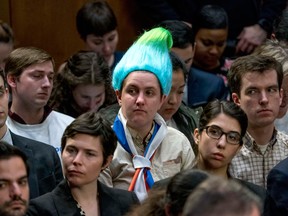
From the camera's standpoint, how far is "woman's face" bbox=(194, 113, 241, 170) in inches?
124

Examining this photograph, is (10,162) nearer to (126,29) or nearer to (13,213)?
(13,213)

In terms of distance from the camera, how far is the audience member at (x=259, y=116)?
339 centimetres

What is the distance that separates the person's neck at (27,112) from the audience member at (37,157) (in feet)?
1.01

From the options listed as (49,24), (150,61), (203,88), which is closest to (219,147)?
(150,61)

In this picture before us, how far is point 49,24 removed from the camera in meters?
4.76

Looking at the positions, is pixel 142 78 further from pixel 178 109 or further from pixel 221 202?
pixel 221 202

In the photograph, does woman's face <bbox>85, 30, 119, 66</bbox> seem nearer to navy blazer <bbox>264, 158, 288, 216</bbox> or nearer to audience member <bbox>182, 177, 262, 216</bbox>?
navy blazer <bbox>264, 158, 288, 216</bbox>

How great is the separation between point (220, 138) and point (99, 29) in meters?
1.41

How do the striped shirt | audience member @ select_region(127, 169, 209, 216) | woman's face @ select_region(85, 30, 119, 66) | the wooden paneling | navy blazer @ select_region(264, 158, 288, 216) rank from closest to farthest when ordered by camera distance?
audience member @ select_region(127, 169, 209, 216) < navy blazer @ select_region(264, 158, 288, 216) < the striped shirt < woman's face @ select_region(85, 30, 119, 66) < the wooden paneling

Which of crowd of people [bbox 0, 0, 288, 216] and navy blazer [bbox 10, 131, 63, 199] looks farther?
navy blazer [bbox 10, 131, 63, 199]

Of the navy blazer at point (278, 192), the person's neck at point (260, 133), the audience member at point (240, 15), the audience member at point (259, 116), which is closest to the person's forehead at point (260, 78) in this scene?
the audience member at point (259, 116)

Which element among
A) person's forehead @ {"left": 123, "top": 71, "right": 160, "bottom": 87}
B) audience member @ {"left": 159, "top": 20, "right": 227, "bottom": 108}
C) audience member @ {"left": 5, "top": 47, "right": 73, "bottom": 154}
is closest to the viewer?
person's forehead @ {"left": 123, "top": 71, "right": 160, "bottom": 87}

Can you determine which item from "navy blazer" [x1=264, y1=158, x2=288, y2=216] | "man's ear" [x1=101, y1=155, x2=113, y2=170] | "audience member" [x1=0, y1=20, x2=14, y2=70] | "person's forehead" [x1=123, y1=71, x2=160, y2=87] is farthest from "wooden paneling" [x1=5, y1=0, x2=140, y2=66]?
"navy blazer" [x1=264, y1=158, x2=288, y2=216]

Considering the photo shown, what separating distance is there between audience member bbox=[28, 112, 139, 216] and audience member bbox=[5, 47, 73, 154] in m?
0.57
